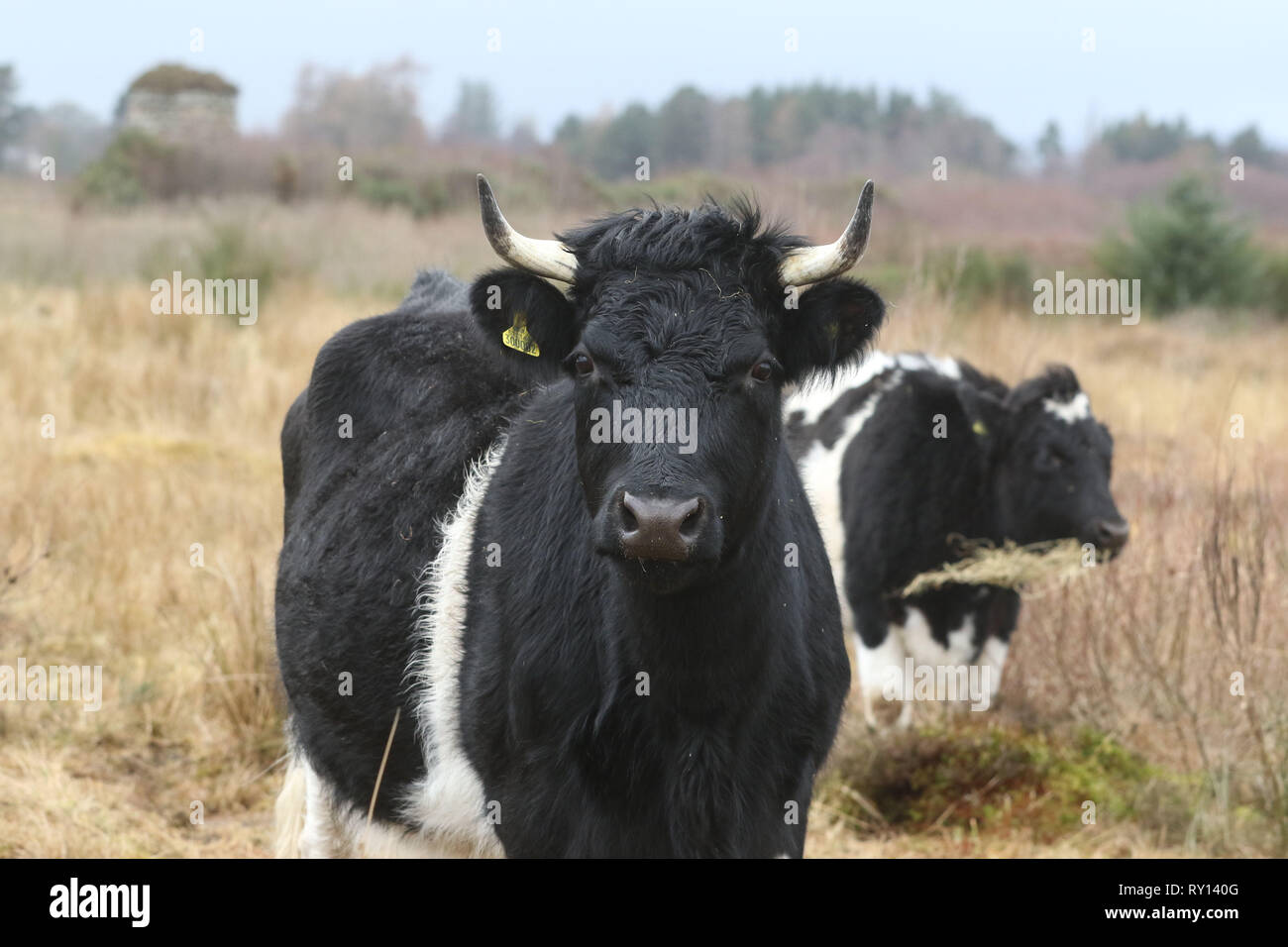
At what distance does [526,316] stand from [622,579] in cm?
84

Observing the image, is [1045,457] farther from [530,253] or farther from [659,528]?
[659,528]

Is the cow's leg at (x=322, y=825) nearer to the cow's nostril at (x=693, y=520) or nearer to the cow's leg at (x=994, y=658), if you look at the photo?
the cow's nostril at (x=693, y=520)

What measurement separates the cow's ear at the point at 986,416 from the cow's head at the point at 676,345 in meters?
4.32

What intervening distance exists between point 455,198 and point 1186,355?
15.3 meters

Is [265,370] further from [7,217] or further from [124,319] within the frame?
[7,217]

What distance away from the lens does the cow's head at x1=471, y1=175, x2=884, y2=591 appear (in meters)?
3.27

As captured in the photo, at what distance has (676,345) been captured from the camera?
349cm

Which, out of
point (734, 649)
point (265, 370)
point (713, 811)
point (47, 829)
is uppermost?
point (265, 370)

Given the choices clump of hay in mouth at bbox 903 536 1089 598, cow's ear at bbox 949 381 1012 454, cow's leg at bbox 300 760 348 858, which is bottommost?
cow's leg at bbox 300 760 348 858

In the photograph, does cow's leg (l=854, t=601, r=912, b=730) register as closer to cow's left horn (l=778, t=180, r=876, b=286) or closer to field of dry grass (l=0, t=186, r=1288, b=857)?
field of dry grass (l=0, t=186, r=1288, b=857)

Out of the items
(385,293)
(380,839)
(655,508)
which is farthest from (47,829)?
(385,293)

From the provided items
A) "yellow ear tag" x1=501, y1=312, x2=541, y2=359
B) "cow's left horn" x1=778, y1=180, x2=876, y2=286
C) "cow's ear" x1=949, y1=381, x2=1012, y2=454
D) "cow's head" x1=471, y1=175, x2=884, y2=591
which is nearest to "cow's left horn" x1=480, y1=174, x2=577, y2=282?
"cow's head" x1=471, y1=175, x2=884, y2=591

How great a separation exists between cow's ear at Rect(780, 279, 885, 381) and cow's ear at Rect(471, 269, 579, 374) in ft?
2.04
